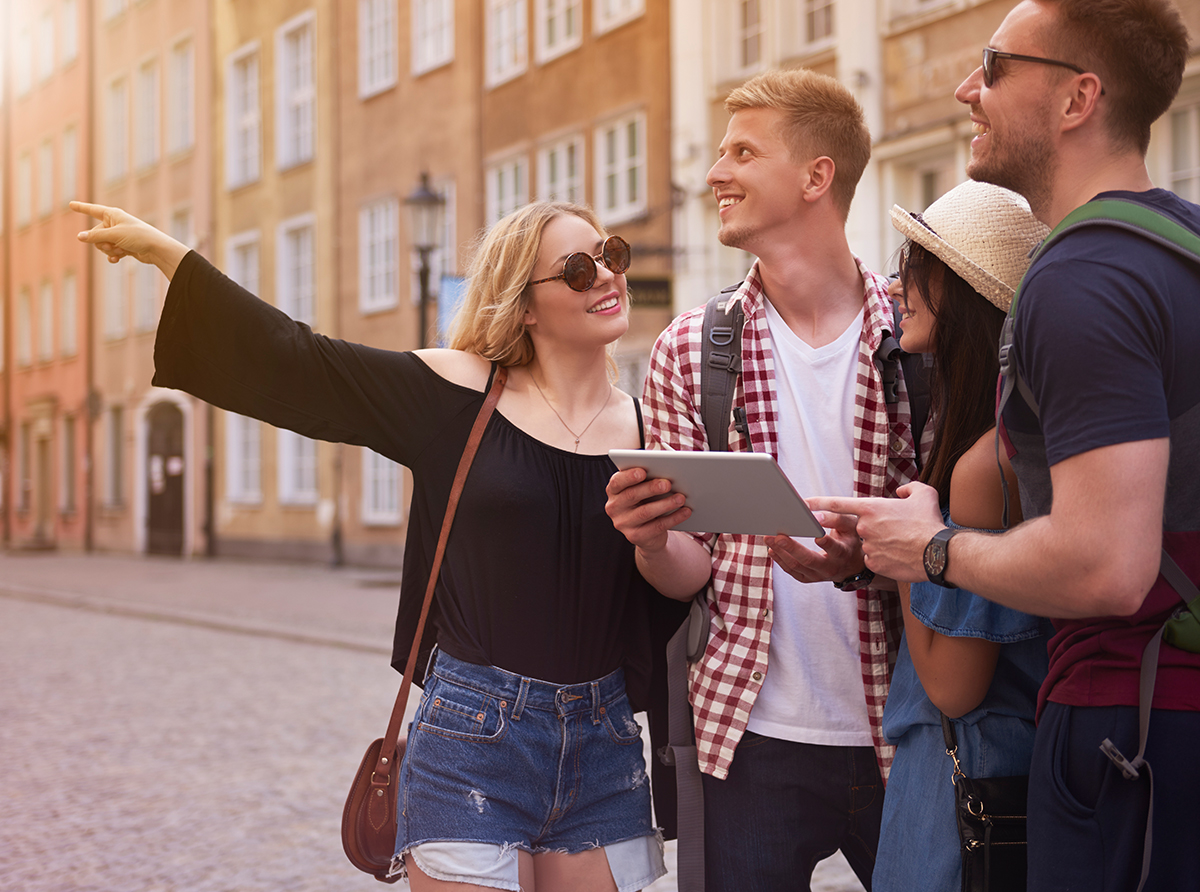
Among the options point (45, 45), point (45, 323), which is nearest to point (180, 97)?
point (45, 323)

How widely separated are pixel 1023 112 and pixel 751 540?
1049 mm

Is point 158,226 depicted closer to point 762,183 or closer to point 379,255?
point 379,255

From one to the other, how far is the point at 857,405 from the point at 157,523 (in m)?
29.1

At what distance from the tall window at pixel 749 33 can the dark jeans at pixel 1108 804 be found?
49.8 ft

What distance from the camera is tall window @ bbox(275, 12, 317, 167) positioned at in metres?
25.5

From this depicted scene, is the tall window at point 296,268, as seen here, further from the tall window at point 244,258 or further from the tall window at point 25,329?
the tall window at point 25,329

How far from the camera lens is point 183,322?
2.55m

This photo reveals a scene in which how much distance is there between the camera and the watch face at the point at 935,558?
1.93m

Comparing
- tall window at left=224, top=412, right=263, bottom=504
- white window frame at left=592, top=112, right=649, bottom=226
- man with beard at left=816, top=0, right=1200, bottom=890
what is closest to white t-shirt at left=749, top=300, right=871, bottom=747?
man with beard at left=816, top=0, right=1200, bottom=890

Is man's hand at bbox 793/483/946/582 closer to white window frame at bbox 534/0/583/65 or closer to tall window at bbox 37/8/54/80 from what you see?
white window frame at bbox 534/0/583/65

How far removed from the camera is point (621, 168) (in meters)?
18.2

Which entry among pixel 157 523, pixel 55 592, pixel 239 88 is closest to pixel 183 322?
pixel 55 592

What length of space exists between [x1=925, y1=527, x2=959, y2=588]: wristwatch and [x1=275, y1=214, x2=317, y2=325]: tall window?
24.2 metres

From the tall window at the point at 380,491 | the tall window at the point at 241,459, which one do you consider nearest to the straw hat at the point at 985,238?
the tall window at the point at 380,491
